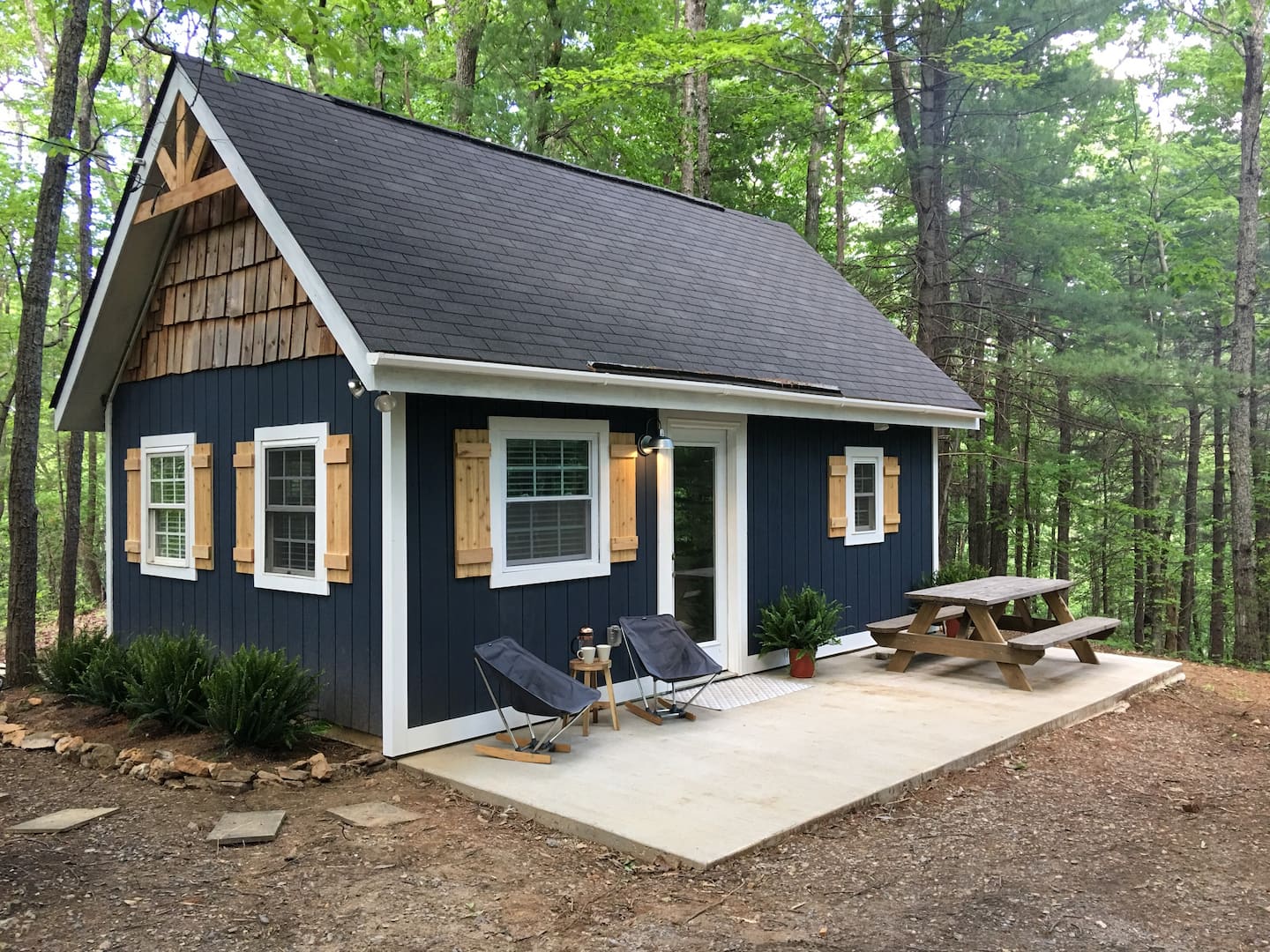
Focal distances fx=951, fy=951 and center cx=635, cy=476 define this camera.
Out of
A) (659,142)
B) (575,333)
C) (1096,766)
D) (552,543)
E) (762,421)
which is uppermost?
(659,142)

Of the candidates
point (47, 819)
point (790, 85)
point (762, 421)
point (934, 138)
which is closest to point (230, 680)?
point (47, 819)

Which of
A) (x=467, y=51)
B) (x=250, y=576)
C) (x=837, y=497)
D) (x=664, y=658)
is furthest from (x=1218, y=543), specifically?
(x=250, y=576)

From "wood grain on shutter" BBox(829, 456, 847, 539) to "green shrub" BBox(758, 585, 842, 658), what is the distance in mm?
992

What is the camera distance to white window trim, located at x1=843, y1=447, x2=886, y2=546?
9.48m

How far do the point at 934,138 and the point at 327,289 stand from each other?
11572mm

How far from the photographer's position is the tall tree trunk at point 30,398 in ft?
26.5

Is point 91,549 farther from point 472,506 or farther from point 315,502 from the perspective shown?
point 472,506

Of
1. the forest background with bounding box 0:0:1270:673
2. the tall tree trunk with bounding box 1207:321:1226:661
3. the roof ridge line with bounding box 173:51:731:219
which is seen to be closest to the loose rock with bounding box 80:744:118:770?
the roof ridge line with bounding box 173:51:731:219

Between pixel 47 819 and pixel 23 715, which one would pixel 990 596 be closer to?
pixel 47 819

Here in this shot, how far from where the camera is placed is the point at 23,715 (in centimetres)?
735

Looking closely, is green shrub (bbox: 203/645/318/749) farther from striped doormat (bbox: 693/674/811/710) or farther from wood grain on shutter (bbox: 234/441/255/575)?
striped doormat (bbox: 693/674/811/710)

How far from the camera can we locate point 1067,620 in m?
8.98

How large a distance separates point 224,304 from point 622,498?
11.1 feet

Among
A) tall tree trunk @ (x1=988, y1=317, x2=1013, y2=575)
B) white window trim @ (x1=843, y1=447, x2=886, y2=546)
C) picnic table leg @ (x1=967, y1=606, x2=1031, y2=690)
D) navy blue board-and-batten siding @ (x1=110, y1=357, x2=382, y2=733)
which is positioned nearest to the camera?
navy blue board-and-batten siding @ (x1=110, y1=357, x2=382, y2=733)
